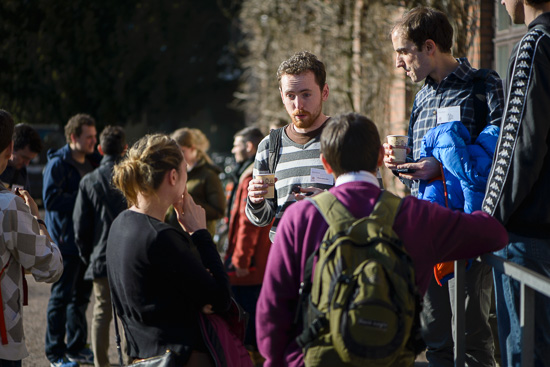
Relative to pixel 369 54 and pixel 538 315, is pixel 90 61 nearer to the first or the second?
pixel 369 54

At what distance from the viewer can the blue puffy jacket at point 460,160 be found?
10.4ft

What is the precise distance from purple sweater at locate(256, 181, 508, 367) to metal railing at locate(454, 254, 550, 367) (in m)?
0.17

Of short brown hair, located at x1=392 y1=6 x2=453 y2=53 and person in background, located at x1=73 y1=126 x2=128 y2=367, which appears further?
person in background, located at x1=73 y1=126 x2=128 y2=367

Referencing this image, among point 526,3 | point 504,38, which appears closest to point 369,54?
point 504,38

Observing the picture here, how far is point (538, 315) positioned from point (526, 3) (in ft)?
4.21

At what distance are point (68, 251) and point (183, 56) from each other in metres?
26.1

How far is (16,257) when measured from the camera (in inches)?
136

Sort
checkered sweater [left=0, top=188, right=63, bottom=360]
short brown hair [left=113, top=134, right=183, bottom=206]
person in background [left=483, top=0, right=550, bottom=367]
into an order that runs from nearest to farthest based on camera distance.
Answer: person in background [left=483, top=0, right=550, bottom=367], short brown hair [left=113, top=134, right=183, bottom=206], checkered sweater [left=0, top=188, right=63, bottom=360]

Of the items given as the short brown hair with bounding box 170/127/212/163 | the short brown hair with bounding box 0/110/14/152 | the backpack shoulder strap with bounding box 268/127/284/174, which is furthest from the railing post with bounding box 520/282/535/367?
the short brown hair with bounding box 170/127/212/163

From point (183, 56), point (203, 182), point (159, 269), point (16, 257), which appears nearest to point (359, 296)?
point (159, 269)

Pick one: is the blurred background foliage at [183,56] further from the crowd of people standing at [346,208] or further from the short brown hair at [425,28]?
the crowd of people standing at [346,208]

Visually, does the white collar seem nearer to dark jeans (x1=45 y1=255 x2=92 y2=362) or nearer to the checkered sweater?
the checkered sweater

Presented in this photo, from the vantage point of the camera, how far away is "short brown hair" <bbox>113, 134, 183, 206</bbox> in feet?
10.3

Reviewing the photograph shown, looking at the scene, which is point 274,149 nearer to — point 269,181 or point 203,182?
point 269,181
